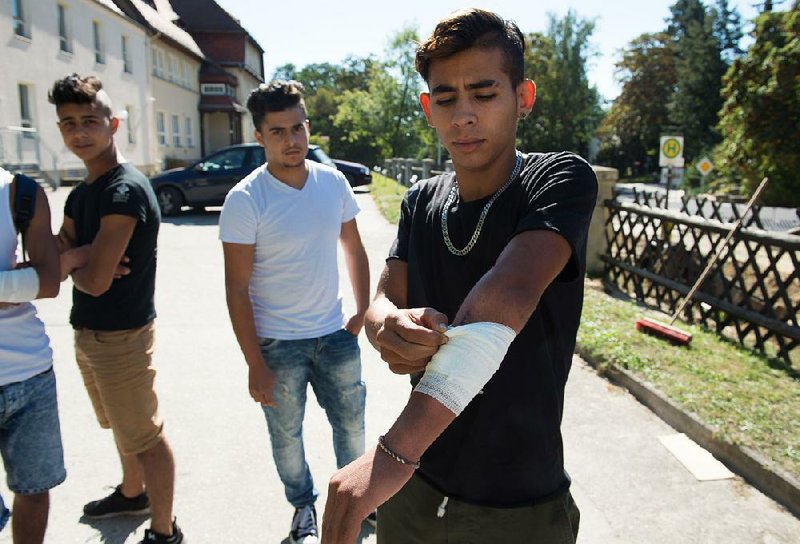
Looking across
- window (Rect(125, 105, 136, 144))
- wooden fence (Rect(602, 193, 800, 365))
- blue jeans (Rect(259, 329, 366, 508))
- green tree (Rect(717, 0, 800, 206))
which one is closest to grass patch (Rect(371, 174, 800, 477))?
wooden fence (Rect(602, 193, 800, 365))

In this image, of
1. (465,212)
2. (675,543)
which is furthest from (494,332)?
(675,543)

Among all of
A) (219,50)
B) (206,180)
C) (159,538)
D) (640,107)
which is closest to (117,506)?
(159,538)

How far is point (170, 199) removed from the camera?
51.1ft

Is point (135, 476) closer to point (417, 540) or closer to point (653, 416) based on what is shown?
point (417, 540)

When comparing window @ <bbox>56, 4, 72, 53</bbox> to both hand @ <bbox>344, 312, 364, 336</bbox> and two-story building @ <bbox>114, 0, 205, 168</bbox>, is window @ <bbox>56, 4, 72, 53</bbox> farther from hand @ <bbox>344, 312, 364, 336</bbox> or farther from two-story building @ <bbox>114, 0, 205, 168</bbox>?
hand @ <bbox>344, 312, 364, 336</bbox>

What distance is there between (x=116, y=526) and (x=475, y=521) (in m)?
2.38

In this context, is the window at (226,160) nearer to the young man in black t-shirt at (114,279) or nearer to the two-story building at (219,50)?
the young man in black t-shirt at (114,279)

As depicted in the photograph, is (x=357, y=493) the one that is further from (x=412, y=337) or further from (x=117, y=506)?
(x=117, y=506)

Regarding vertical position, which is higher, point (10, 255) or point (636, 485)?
Answer: point (10, 255)

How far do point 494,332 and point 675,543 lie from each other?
257 cm

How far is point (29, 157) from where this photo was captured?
20.0 m

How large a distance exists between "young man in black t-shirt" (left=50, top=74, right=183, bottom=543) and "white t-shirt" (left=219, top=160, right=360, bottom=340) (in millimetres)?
429

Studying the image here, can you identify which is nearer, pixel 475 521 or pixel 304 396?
pixel 475 521

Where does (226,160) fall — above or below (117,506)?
above
